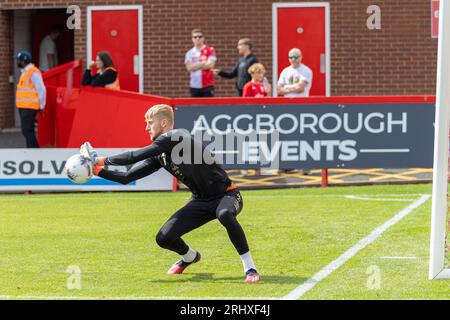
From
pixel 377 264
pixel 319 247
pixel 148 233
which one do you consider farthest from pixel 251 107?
pixel 377 264

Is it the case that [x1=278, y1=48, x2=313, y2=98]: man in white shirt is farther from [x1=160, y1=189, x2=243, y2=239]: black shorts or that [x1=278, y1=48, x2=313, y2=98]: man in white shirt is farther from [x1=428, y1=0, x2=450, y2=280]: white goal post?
[x1=428, y1=0, x2=450, y2=280]: white goal post

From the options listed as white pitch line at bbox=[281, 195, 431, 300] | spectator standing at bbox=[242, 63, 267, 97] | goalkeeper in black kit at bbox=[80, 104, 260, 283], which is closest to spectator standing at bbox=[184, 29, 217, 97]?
spectator standing at bbox=[242, 63, 267, 97]

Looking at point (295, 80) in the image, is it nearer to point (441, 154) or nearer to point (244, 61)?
point (244, 61)

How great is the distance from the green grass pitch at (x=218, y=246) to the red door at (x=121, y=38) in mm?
7914

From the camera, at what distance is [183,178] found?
35.3ft

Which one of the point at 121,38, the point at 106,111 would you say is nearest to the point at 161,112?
the point at 106,111

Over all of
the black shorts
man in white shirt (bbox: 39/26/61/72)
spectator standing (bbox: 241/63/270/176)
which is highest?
man in white shirt (bbox: 39/26/61/72)

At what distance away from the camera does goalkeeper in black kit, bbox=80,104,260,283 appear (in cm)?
1041

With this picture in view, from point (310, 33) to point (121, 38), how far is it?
3.96 metres

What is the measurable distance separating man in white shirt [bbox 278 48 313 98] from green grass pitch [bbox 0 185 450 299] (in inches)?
87.8

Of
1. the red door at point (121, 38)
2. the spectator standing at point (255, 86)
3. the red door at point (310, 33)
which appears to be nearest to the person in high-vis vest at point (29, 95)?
the spectator standing at point (255, 86)

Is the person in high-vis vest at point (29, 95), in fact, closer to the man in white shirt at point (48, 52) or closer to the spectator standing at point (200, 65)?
the spectator standing at point (200, 65)

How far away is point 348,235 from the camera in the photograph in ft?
44.1

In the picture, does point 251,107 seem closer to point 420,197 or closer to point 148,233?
point 420,197
